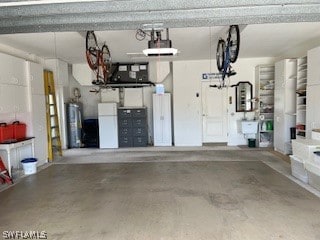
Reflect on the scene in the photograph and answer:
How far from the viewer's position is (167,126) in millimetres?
7996

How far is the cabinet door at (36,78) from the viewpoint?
5.60 m

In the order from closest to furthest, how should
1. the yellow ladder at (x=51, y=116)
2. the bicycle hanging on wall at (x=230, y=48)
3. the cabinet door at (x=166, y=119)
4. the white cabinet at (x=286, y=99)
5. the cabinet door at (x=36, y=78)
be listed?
the bicycle hanging on wall at (x=230, y=48) < the cabinet door at (x=36, y=78) < the white cabinet at (x=286, y=99) < the yellow ladder at (x=51, y=116) < the cabinet door at (x=166, y=119)

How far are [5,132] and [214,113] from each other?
5489 mm

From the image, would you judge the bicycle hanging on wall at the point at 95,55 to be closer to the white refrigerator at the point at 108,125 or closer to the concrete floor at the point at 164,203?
the concrete floor at the point at 164,203

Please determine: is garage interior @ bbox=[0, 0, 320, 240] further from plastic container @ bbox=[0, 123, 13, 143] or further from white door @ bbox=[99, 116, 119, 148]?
plastic container @ bbox=[0, 123, 13, 143]

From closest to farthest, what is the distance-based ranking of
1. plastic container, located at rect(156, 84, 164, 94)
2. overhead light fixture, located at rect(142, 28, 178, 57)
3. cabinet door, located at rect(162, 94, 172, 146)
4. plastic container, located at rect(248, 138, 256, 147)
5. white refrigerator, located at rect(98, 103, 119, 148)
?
overhead light fixture, located at rect(142, 28, 178, 57), plastic container, located at rect(156, 84, 164, 94), plastic container, located at rect(248, 138, 256, 147), white refrigerator, located at rect(98, 103, 119, 148), cabinet door, located at rect(162, 94, 172, 146)

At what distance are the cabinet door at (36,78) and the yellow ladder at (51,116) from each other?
1.58 ft

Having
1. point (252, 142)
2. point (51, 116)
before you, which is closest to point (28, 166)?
point (51, 116)

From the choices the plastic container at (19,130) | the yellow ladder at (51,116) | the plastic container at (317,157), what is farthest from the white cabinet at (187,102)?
the plastic container at (317,157)

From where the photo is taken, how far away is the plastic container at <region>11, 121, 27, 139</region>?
5.16 metres

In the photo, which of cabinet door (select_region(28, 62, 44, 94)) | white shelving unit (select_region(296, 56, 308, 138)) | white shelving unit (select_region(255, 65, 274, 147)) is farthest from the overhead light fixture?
white shelving unit (select_region(255, 65, 274, 147))

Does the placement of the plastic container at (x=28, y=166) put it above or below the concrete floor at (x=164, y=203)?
above

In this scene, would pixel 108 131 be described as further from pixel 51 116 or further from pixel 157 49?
pixel 157 49

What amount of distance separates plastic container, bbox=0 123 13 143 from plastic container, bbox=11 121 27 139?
0.34 feet
